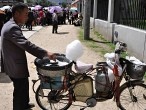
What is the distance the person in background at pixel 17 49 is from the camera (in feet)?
14.6

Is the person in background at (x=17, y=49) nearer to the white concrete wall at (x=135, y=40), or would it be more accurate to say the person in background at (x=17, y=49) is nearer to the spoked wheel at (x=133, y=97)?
the spoked wheel at (x=133, y=97)

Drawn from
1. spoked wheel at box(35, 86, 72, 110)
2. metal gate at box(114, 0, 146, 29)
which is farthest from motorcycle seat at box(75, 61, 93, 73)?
metal gate at box(114, 0, 146, 29)

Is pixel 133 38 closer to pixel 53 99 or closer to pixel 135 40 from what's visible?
pixel 135 40

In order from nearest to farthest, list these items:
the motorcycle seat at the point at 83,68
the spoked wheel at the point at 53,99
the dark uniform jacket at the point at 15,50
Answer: the dark uniform jacket at the point at 15,50
the motorcycle seat at the point at 83,68
the spoked wheel at the point at 53,99

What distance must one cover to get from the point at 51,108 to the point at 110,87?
1.04 meters

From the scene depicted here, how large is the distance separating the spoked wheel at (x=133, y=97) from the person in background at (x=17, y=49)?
140cm

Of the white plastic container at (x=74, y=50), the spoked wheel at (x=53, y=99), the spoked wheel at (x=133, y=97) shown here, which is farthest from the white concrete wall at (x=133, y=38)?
the white plastic container at (x=74, y=50)

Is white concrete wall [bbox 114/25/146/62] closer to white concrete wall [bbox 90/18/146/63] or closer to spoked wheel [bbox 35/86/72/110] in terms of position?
white concrete wall [bbox 90/18/146/63]

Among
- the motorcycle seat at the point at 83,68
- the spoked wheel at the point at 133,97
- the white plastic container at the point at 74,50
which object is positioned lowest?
the spoked wheel at the point at 133,97

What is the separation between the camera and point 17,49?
4613mm

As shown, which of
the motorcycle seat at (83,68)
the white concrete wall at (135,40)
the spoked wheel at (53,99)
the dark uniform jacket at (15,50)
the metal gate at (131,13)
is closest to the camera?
the dark uniform jacket at (15,50)

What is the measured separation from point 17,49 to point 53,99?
1.02 m

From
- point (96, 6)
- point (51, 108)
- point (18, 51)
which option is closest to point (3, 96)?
point (51, 108)

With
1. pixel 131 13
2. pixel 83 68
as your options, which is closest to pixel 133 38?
pixel 131 13
